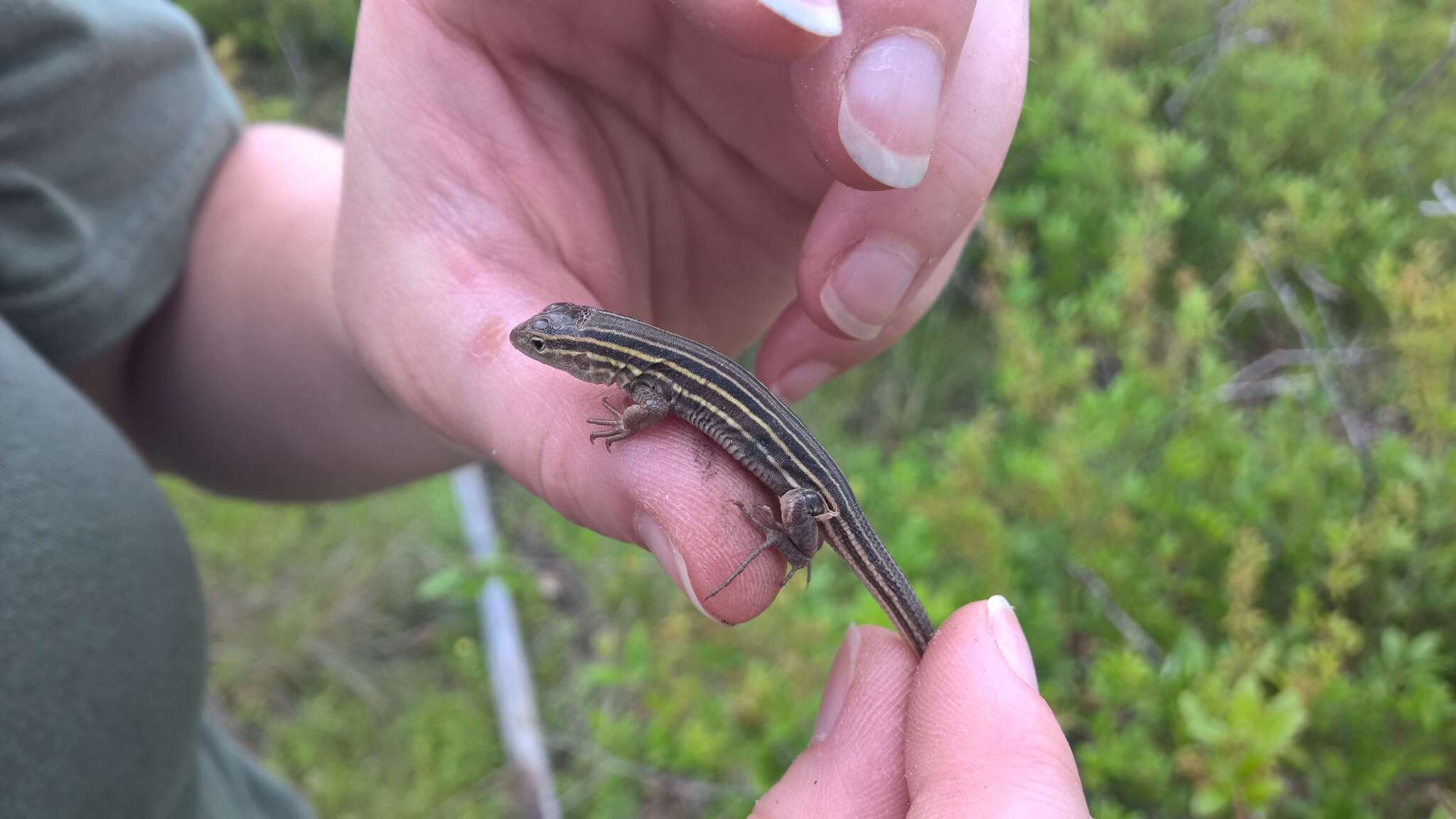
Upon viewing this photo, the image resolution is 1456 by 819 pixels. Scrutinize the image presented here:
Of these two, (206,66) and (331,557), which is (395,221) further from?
(331,557)

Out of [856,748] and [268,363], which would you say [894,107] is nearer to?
[856,748]

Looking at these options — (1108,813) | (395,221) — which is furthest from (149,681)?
(1108,813)

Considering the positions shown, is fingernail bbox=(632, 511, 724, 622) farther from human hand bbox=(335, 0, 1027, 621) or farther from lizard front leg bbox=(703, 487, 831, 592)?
lizard front leg bbox=(703, 487, 831, 592)

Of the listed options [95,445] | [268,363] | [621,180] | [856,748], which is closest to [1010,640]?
[856,748]

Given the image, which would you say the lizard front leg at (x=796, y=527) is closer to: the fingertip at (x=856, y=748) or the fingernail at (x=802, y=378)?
the fingertip at (x=856, y=748)

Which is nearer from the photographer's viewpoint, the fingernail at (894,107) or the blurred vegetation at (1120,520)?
the fingernail at (894,107)

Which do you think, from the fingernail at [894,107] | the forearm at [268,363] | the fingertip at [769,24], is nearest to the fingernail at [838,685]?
the fingernail at [894,107]

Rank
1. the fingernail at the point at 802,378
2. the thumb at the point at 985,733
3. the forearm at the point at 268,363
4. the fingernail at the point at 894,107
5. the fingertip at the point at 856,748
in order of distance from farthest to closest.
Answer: the forearm at the point at 268,363, the fingernail at the point at 802,378, the fingertip at the point at 856,748, the fingernail at the point at 894,107, the thumb at the point at 985,733
